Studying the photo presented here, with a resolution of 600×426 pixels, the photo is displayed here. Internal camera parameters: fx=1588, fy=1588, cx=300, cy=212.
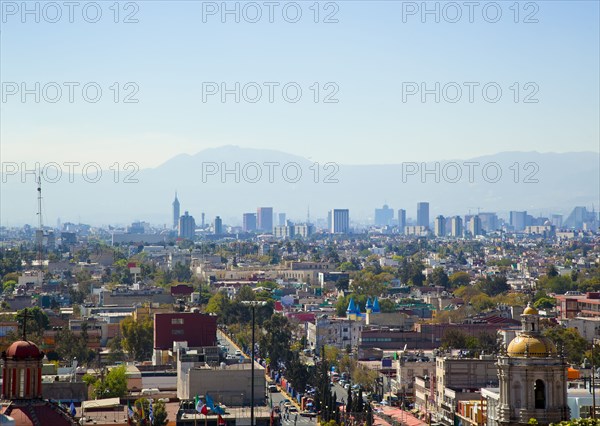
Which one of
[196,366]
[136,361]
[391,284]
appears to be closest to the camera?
[196,366]

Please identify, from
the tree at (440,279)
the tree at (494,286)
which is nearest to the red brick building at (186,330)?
the tree at (494,286)

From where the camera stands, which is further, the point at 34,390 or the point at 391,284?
the point at 391,284

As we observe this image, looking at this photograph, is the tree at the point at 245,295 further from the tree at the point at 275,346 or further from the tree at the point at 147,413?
the tree at the point at 147,413

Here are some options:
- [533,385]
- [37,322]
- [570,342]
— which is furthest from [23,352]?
[37,322]

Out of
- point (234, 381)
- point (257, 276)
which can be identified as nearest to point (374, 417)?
point (234, 381)

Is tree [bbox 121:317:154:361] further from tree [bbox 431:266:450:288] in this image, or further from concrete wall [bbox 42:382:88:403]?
tree [bbox 431:266:450:288]

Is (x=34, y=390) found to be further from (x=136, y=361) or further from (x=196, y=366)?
(x=136, y=361)

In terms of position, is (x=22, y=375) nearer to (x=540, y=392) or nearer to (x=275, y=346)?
(x=540, y=392)
